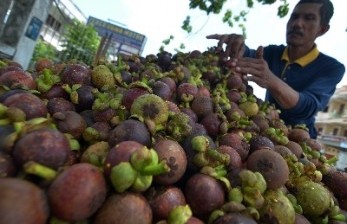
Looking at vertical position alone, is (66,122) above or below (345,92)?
below

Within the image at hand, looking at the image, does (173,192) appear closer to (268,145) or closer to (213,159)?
(213,159)

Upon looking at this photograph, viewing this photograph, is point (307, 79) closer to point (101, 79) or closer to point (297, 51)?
point (297, 51)

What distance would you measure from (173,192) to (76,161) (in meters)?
0.39

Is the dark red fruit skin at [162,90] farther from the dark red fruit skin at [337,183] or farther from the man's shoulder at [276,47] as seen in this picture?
the man's shoulder at [276,47]

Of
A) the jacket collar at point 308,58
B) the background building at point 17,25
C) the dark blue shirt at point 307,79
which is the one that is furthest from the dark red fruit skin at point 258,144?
the background building at point 17,25

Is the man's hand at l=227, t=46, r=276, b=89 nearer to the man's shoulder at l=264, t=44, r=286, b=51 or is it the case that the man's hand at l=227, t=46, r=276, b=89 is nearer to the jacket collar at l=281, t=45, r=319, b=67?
the jacket collar at l=281, t=45, r=319, b=67

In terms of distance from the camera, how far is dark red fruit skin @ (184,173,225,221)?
1.26m

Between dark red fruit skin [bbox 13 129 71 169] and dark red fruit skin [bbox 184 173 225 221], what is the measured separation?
493 millimetres

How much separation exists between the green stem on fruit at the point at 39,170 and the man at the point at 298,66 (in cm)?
252

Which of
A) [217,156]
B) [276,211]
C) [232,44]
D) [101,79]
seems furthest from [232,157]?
[232,44]

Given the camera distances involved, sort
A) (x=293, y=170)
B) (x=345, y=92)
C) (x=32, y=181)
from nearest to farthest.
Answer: (x=32, y=181)
(x=293, y=170)
(x=345, y=92)

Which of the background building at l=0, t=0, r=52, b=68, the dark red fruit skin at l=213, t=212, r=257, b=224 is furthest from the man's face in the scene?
the background building at l=0, t=0, r=52, b=68

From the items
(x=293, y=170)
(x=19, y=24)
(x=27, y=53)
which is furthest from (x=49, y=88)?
(x=27, y=53)

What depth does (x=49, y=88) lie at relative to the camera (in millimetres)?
1779
